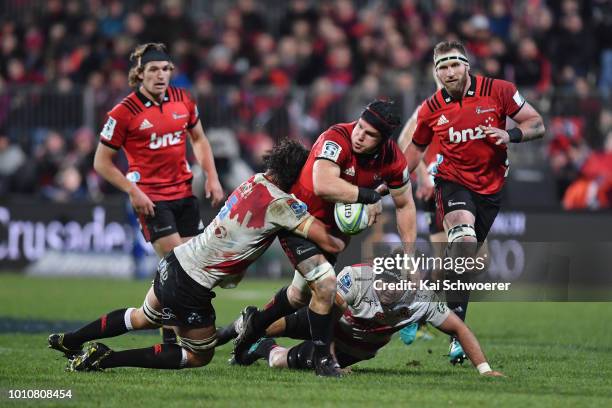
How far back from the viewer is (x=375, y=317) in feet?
29.9

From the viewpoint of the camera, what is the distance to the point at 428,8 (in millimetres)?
23312

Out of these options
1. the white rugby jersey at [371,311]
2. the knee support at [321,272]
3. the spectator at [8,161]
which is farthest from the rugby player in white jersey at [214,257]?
the spectator at [8,161]

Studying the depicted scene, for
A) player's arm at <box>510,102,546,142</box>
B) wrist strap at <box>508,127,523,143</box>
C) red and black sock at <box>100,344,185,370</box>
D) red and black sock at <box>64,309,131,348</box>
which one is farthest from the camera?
player's arm at <box>510,102,546,142</box>

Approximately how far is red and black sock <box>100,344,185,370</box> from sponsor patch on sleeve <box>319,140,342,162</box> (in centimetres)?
186

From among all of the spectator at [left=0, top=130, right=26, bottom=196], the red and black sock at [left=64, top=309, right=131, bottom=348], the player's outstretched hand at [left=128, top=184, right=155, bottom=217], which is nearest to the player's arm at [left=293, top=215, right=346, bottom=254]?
the red and black sock at [left=64, top=309, right=131, bottom=348]

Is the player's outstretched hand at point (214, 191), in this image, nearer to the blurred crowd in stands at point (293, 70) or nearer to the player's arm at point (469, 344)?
the player's arm at point (469, 344)

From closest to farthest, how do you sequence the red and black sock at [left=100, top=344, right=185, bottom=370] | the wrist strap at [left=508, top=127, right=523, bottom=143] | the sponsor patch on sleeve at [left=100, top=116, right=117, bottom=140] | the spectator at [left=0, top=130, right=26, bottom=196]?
the red and black sock at [left=100, top=344, right=185, bottom=370], the wrist strap at [left=508, top=127, right=523, bottom=143], the sponsor patch on sleeve at [left=100, top=116, right=117, bottom=140], the spectator at [left=0, top=130, right=26, bottom=196]

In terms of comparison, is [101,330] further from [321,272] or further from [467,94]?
[467,94]

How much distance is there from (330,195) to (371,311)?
96 centimetres

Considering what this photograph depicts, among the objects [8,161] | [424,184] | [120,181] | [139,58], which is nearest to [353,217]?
[120,181]

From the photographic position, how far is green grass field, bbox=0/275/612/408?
25.2 feet

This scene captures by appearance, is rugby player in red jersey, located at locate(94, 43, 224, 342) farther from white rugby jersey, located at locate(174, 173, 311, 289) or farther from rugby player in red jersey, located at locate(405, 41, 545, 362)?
white rugby jersey, located at locate(174, 173, 311, 289)

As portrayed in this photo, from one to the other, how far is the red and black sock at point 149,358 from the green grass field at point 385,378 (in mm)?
111

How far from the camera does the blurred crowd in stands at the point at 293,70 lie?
66.8ft
